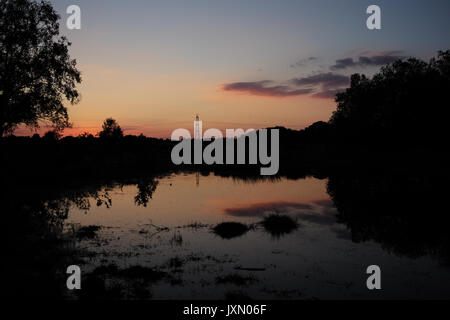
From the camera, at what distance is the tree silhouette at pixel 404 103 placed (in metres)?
59.0

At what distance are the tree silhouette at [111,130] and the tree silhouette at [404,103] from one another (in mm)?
77270

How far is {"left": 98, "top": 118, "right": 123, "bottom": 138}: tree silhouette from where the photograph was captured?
387ft

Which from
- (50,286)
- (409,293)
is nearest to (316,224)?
(409,293)

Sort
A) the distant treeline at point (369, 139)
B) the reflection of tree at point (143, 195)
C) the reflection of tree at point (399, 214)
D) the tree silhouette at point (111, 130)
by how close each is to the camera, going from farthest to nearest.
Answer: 1. the tree silhouette at point (111, 130)
2. the distant treeline at point (369, 139)
3. the reflection of tree at point (143, 195)
4. the reflection of tree at point (399, 214)

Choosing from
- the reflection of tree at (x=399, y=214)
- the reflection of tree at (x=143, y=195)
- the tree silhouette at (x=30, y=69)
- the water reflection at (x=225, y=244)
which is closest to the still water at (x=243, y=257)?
the water reflection at (x=225, y=244)

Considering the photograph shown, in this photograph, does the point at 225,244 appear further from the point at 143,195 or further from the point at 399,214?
the point at 143,195

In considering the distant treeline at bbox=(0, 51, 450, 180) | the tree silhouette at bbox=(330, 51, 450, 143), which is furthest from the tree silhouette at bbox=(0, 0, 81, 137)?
the tree silhouette at bbox=(330, 51, 450, 143)

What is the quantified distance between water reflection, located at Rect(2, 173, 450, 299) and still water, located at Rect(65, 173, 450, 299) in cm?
6

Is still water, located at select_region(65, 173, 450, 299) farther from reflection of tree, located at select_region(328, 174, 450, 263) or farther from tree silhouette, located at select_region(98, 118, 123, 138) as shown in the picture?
tree silhouette, located at select_region(98, 118, 123, 138)

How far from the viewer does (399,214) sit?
24.2 m

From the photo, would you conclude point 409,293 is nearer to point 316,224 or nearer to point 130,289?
point 130,289

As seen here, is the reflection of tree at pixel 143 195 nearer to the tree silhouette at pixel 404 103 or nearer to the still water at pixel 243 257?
the still water at pixel 243 257

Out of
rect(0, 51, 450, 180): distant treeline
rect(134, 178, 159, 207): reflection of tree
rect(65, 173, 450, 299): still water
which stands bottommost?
rect(65, 173, 450, 299): still water

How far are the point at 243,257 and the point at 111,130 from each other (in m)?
113
